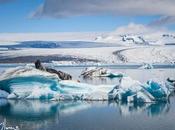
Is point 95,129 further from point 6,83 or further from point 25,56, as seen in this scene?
point 25,56

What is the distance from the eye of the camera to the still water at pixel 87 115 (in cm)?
1187

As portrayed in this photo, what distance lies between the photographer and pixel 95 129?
1128cm

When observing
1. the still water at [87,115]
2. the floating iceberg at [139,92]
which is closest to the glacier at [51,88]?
the floating iceberg at [139,92]

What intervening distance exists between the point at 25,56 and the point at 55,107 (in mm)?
80086

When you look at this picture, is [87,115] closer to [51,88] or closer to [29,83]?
[51,88]

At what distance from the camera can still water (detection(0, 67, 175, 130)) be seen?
11.9m

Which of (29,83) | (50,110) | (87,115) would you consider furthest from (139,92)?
(29,83)

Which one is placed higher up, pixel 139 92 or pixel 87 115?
pixel 139 92

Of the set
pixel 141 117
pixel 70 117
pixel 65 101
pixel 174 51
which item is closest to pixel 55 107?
pixel 65 101

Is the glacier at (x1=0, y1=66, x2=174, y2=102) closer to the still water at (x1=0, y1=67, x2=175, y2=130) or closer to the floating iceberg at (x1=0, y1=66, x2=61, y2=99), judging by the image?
the floating iceberg at (x1=0, y1=66, x2=61, y2=99)

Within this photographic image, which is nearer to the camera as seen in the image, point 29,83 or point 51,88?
point 29,83

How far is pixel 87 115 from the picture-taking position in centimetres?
1391

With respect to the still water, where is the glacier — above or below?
above

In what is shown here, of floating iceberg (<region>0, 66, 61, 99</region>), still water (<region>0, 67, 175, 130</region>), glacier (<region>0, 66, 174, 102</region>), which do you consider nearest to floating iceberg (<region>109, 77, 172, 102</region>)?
glacier (<region>0, 66, 174, 102</region>)
